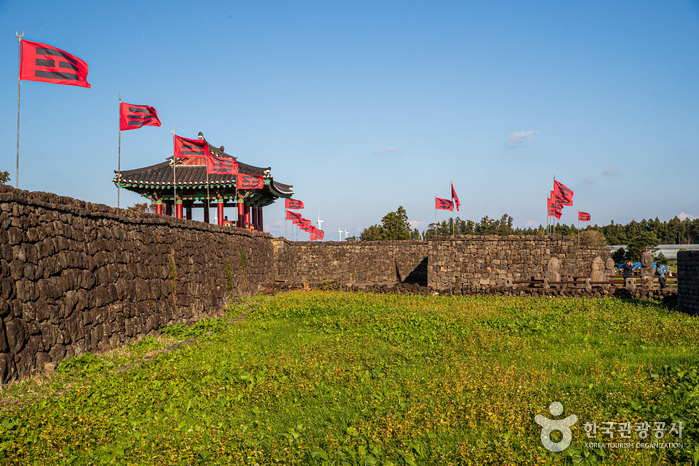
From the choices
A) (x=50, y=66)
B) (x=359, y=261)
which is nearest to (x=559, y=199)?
(x=359, y=261)

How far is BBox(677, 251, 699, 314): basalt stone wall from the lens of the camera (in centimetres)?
1282

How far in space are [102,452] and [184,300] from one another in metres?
8.10

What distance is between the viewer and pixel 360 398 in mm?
5777

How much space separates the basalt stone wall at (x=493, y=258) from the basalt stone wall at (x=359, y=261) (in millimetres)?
5788

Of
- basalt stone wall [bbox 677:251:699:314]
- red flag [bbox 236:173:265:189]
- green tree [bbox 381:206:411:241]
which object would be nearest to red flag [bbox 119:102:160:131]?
red flag [bbox 236:173:265:189]

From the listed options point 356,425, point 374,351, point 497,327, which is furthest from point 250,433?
point 497,327

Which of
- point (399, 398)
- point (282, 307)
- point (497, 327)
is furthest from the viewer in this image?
point (282, 307)

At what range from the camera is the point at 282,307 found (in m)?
14.1

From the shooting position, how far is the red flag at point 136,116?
41.8ft

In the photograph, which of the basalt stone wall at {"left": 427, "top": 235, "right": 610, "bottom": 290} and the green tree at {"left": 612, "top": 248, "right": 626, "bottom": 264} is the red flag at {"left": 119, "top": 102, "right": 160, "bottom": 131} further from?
the green tree at {"left": 612, "top": 248, "right": 626, "bottom": 264}

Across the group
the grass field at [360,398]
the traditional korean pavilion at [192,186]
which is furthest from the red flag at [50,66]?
the traditional korean pavilion at [192,186]

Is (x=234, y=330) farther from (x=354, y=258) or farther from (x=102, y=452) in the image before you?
(x=354, y=258)

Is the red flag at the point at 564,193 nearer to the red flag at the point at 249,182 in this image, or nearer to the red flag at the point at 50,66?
the red flag at the point at 249,182

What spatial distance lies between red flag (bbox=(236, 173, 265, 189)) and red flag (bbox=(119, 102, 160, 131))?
27.6ft
